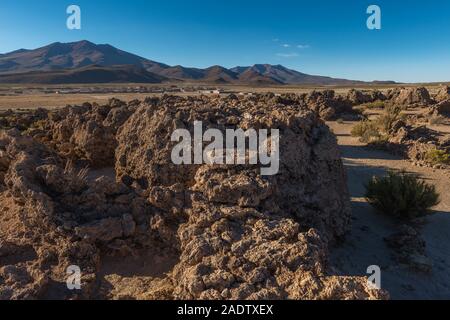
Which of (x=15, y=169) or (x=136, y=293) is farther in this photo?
(x=15, y=169)

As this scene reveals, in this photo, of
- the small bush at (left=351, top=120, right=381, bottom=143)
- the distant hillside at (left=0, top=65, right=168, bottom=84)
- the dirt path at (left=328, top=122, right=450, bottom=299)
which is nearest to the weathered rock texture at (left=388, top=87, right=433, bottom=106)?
the small bush at (left=351, top=120, right=381, bottom=143)

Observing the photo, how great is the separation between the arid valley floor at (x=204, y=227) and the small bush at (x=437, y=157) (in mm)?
4214

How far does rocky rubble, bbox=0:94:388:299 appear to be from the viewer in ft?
11.3

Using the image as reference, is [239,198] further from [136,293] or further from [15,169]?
[15,169]

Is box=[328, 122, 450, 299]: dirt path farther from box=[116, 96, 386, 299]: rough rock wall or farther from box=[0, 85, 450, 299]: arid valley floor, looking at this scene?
box=[116, 96, 386, 299]: rough rock wall

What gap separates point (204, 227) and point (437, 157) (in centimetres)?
829

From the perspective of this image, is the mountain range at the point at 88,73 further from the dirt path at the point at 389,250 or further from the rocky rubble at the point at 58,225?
the dirt path at the point at 389,250

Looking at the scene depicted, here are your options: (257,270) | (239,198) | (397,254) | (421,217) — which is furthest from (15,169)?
(421,217)

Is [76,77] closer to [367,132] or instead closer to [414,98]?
[414,98]

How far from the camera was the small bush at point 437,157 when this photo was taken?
1008 centimetres
